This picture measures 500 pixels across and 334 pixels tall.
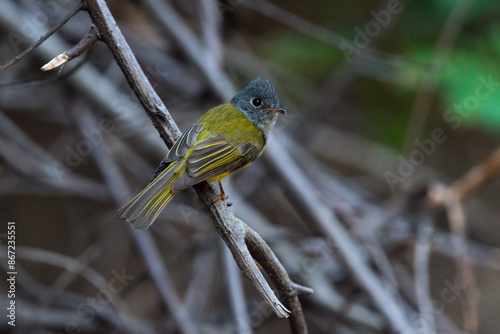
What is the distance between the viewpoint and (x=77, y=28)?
4.50 m

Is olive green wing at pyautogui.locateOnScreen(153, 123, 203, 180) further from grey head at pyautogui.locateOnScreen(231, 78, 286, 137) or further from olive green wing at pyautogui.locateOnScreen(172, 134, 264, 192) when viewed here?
grey head at pyautogui.locateOnScreen(231, 78, 286, 137)

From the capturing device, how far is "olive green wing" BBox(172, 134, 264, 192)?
224 cm

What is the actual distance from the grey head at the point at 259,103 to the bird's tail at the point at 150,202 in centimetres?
69

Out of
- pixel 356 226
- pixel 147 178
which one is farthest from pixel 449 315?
pixel 147 178

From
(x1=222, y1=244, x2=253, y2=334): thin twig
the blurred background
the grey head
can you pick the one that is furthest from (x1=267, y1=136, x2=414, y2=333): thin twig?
the grey head

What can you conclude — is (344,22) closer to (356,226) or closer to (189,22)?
(189,22)

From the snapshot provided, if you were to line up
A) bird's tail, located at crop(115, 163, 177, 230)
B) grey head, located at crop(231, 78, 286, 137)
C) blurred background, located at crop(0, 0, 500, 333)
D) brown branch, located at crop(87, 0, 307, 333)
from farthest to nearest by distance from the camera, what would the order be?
blurred background, located at crop(0, 0, 500, 333), grey head, located at crop(231, 78, 286, 137), bird's tail, located at crop(115, 163, 177, 230), brown branch, located at crop(87, 0, 307, 333)

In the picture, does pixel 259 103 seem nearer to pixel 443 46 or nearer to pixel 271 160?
pixel 271 160

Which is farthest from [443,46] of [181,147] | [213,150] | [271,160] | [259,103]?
[181,147]

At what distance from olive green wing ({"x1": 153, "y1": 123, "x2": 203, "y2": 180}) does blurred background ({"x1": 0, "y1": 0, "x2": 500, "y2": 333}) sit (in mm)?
845

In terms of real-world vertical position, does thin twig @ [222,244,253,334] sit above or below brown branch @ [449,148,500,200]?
above

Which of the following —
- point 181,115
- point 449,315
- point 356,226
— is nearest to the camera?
point 356,226

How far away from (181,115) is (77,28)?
3.80 feet

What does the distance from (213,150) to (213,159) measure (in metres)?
0.10
